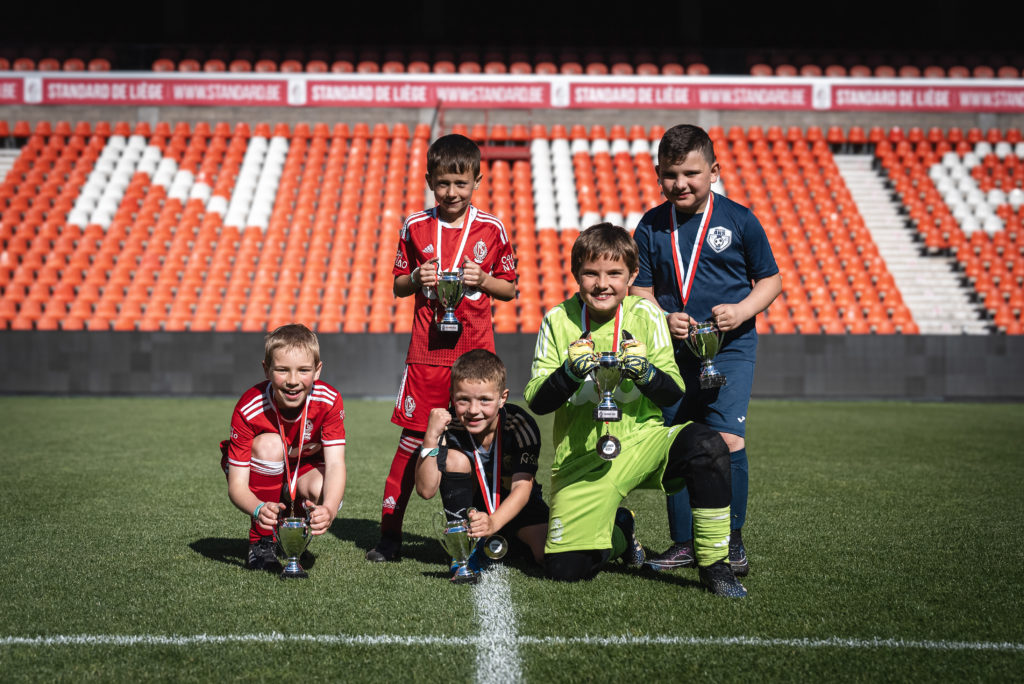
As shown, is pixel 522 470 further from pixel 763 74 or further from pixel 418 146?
pixel 763 74

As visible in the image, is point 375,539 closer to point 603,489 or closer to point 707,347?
point 603,489

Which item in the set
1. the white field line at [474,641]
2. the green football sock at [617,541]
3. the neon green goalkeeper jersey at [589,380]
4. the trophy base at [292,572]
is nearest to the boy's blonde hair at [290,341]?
the trophy base at [292,572]

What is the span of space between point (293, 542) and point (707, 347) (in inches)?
69.6

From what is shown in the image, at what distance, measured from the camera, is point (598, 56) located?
20.3m

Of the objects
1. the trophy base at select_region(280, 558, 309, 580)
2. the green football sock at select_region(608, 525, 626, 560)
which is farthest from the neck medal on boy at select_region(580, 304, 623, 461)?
the trophy base at select_region(280, 558, 309, 580)

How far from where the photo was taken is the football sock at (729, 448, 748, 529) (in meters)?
3.62

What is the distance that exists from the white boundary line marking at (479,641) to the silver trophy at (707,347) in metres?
1.03

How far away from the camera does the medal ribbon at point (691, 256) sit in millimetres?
3684

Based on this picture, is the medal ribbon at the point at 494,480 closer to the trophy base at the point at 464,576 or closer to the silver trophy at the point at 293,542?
the trophy base at the point at 464,576

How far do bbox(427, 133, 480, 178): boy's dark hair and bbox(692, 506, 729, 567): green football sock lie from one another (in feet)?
5.61

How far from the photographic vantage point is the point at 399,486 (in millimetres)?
3863

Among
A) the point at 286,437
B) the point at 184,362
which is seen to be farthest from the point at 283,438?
the point at 184,362

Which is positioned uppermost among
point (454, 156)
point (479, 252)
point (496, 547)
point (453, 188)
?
point (454, 156)

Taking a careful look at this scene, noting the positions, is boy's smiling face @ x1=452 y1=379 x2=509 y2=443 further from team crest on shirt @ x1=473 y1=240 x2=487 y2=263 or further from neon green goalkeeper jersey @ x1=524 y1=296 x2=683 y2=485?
team crest on shirt @ x1=473 y1=240 x2=487 y2=263
